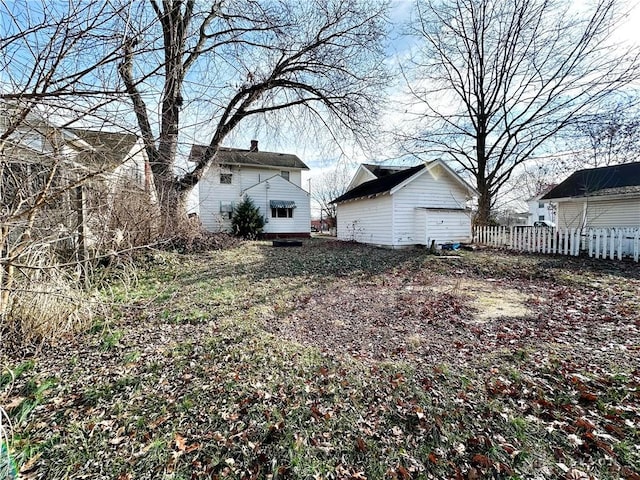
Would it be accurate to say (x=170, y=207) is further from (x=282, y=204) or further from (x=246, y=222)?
(x=282, y=204)

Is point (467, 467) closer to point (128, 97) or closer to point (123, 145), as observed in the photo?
point (128, 97)

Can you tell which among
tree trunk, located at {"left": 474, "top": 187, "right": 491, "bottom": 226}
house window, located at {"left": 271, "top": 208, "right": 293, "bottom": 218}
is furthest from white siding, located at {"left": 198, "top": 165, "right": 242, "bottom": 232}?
tree trunk, located at {"left": 474, "top": 187, "right": 491, "bottom": 226}

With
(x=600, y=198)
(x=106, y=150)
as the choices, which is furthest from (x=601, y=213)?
(x=106, y=150)

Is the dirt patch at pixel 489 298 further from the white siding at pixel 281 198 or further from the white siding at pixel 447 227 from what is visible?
the white siding at pixel 281 198

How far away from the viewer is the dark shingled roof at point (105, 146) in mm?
2342

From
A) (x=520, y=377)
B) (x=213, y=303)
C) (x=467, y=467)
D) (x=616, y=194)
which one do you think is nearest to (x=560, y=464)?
(x=467, y=467)

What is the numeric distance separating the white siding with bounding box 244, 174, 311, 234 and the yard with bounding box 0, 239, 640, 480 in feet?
47.5

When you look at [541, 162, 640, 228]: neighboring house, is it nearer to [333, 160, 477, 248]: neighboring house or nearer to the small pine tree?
[333, 160, 477, 248]: neighboring house

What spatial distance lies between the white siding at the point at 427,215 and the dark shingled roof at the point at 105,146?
11219 millimetres

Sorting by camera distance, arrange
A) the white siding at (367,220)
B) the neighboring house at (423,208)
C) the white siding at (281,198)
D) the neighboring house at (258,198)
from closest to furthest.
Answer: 1. the neighboring house at (423,208)
2. the white siding at (367,220)
3. the neighboring house at (258,198)
4. the white siding at (281,198)

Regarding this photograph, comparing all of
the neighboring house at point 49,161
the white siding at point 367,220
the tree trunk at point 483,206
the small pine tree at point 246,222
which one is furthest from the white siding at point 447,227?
the neighboring house at point 49,161

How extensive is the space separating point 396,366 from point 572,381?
1672mm

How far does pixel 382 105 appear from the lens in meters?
11.6

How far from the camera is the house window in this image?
19.9 m
